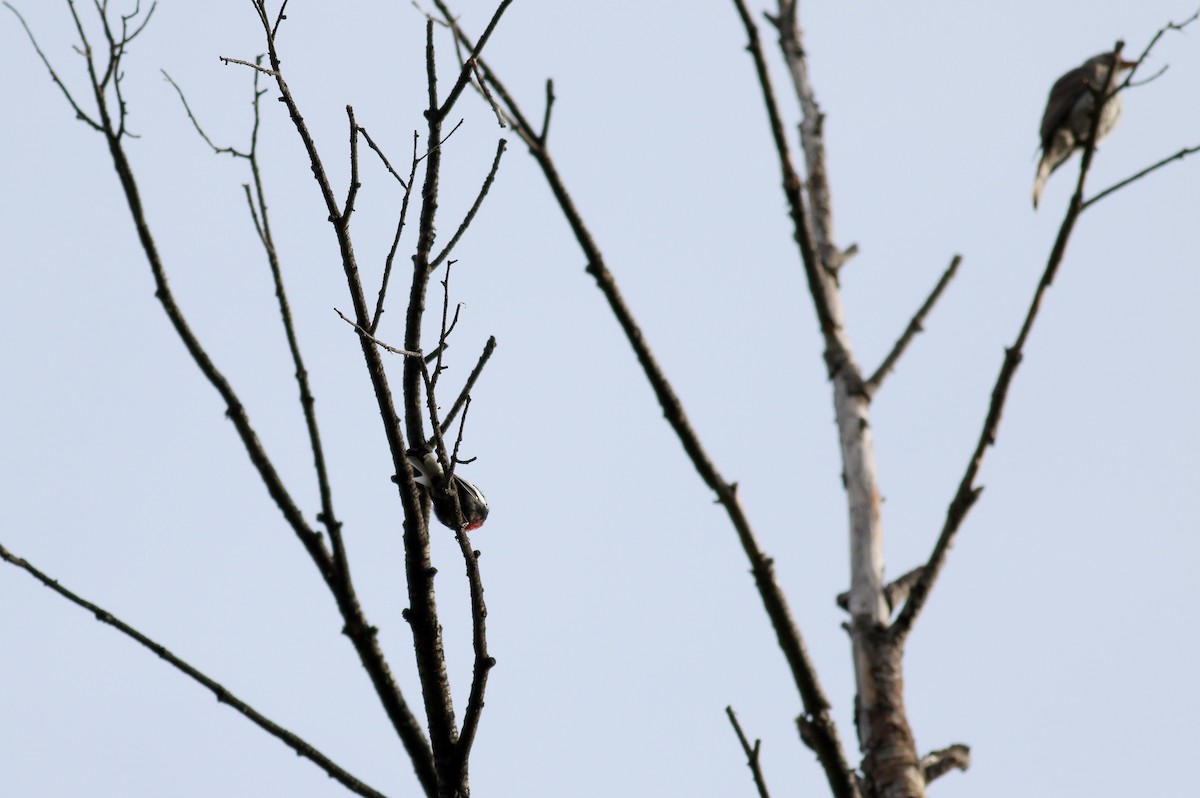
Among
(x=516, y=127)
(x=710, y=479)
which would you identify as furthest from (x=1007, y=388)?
(x=516, y=127)

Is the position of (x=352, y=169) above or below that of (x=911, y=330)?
below

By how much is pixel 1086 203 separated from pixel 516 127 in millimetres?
1526

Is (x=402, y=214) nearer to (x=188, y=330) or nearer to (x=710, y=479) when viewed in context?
(x=188, y=330)

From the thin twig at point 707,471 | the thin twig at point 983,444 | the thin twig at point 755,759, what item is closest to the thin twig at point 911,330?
the thin twig at point 983,444

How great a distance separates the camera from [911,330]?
3.88 m

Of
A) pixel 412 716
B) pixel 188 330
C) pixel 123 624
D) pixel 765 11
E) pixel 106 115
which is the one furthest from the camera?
pixel 765 11

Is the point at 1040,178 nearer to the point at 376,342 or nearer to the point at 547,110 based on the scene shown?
the point at 547,110

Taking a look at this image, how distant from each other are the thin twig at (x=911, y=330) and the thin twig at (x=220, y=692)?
6.85ft

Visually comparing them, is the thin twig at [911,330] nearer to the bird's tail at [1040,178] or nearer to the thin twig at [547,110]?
the thin twig at [547,110]

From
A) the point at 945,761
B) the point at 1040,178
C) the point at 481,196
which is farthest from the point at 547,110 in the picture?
the point at 1040,178

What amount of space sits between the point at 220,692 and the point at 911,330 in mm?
2442

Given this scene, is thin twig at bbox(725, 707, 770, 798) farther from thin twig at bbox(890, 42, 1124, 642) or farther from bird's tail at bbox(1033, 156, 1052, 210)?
bird's tail at bbox(1033, 156, 1052, 210)

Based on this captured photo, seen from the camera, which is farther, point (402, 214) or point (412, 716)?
point (412, 716)

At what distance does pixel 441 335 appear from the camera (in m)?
2.03
